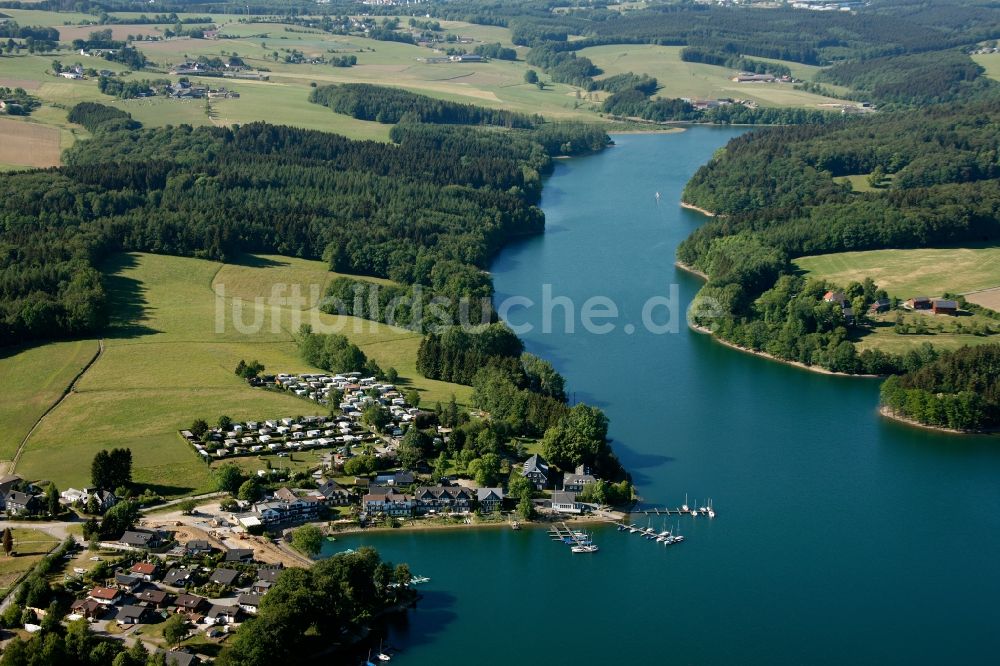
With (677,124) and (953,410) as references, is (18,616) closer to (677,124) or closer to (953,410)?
(953,410)

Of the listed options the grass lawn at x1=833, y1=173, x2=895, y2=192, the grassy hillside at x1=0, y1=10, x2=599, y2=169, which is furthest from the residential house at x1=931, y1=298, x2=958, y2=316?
the grassy hillside at x1=0, y1=10, x2=599, y2=169

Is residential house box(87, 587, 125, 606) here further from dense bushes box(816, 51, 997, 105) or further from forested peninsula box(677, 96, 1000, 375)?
dense bushes box(816, 51, 997, 105)

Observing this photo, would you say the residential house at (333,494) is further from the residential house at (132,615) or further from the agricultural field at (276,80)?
the agricultural field at (276,80)

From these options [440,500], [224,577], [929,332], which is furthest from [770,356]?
[224,577]

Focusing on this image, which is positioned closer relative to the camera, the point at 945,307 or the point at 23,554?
the point at 23,554

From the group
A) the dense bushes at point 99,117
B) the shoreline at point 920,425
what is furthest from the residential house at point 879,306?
the dense bushes at point 99,117

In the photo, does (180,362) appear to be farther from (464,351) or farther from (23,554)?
(23,554)

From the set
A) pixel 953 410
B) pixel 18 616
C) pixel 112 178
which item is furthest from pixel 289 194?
pixel 18 616
